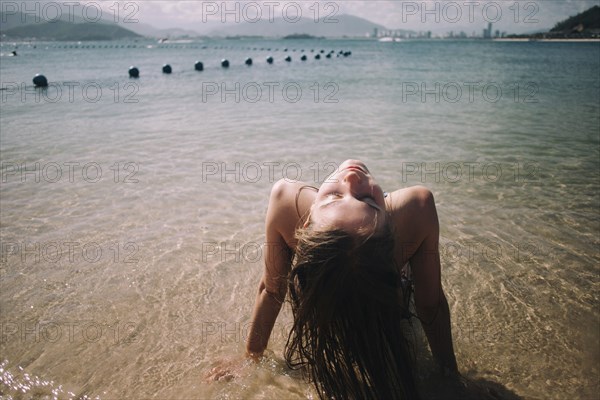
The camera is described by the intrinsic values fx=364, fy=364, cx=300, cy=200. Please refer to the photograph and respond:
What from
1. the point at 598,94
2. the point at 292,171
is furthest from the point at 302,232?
the point at 598,94

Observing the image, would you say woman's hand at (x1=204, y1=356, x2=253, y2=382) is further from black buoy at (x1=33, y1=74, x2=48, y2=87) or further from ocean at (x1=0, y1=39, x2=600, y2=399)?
black buoy at (x1=33, y1=74, x2=48, y2=87)

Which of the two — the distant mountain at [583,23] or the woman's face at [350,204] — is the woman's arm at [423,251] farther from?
the distant mountain at [583,23]

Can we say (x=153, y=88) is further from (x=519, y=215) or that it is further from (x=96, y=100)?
(x=519, y=215)

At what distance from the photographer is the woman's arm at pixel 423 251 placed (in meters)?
2.02

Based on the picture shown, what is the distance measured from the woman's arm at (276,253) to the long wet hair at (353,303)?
357 millimetres

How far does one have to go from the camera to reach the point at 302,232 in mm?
1612

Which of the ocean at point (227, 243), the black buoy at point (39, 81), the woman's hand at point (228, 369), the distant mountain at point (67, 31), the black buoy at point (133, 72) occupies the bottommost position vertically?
the woman's hand at point (228, 369)

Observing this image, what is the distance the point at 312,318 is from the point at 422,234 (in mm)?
819

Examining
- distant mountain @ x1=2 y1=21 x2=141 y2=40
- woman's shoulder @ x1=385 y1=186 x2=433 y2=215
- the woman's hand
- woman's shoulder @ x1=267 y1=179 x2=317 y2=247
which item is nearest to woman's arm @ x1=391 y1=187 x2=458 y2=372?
woman's shoulder @ x1=385 y1=186 x2=433 y2=215

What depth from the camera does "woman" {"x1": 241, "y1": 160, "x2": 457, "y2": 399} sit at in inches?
58.4

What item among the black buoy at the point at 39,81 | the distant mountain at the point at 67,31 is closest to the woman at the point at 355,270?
the black buoy at the point at 39,81

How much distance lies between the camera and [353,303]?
1521 mm

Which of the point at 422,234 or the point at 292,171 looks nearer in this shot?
the point at 422,234

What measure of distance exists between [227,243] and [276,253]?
2.02m
